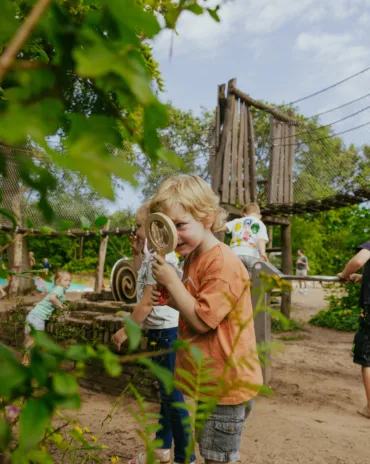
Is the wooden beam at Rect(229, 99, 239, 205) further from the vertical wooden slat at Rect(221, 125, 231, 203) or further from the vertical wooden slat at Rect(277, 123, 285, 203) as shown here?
the vertical wooden slat at Rect(277, 123, 285, 203)

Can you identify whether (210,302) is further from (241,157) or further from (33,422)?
(241,157)

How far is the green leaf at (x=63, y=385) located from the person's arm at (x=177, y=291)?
3.46 ft

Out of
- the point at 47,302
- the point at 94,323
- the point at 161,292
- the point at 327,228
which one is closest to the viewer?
the point at 161,292

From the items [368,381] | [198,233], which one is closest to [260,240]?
[368,381]

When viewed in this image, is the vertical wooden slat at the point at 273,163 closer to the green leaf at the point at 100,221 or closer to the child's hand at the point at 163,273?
the child's hand at the point at 163,273

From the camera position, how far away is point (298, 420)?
3.55m

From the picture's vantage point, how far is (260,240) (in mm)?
5961

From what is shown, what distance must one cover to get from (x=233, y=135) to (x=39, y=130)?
A: 26.9ft

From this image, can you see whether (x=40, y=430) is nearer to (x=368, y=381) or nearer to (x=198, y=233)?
(x=198, y=233)

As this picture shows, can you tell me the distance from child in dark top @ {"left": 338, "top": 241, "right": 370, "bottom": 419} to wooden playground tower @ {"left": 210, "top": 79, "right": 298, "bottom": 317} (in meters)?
4.26

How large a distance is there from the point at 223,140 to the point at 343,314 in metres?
4.18

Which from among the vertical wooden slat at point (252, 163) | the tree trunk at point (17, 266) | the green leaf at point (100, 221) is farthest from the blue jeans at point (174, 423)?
the tree trunk at point (17, 266)

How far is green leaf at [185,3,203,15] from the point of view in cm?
58

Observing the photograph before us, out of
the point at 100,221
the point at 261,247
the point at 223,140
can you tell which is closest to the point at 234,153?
the point at 223,140
